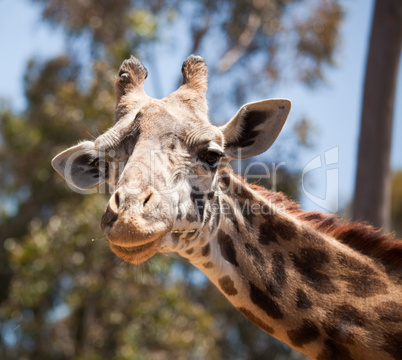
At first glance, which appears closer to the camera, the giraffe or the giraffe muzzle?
the giraffe muzzle

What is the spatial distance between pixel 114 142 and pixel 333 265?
2120 millimetres

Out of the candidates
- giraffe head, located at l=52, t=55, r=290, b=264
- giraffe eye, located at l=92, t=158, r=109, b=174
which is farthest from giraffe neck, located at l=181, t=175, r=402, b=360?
giraffe eye, located at l=92, t=158, r=109, b=174

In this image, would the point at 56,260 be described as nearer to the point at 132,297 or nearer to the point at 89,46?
the point at 132,297

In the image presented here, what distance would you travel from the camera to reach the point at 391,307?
4117mm

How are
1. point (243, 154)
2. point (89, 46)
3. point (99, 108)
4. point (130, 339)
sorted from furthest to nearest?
point (89, 46)
point (99, 108)
point (130, 339)
point (243, 154)

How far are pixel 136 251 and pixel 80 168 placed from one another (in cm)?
157

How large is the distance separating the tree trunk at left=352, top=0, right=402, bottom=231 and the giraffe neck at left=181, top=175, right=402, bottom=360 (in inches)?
254

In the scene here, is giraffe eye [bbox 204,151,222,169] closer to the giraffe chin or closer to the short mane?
the short mane

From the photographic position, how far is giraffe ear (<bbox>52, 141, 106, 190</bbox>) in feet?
16.5

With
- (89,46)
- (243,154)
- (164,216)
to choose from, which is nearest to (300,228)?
→ (243,154)

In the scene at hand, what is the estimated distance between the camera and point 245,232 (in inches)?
182

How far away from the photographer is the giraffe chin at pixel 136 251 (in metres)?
3.83

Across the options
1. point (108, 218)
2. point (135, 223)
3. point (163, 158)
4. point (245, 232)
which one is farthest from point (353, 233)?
point (108, 218)

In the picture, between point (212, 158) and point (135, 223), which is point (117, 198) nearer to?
point (135, 223)
